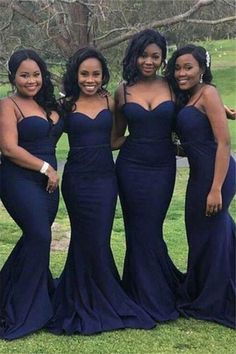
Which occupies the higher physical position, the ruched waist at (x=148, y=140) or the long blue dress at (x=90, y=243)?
the ruched waist at (x=148, y=140)

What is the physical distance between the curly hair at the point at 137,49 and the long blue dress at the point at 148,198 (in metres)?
0.24

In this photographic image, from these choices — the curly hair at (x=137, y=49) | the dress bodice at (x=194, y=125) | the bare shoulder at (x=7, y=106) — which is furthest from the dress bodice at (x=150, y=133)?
the bare shoulder at (x=7, y=106)

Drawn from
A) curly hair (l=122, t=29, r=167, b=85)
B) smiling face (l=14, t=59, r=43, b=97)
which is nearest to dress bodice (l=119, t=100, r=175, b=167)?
curly hair (l=122, t=29, r=167, b=85)

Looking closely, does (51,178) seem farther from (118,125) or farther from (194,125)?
(194,125)

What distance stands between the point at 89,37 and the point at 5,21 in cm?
145

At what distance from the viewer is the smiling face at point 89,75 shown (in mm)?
4316

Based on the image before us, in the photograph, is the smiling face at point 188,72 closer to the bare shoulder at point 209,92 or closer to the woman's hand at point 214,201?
the bare shoulder at point 209,92

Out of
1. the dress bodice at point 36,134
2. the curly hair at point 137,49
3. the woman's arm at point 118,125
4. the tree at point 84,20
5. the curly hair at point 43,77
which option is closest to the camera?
the dress bodice at point 36,134

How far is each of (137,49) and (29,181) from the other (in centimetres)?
117

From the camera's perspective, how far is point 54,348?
13.3 feet

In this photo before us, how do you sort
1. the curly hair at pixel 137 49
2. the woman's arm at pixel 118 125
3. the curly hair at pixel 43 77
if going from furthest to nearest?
the woman's arm at pixel 118 125 < the curly hair at pixel 137 49 < the curly hair at pixel 43 77

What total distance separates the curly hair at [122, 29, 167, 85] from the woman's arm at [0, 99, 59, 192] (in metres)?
0.88

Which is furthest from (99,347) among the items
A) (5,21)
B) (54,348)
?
Answer: (5,21)

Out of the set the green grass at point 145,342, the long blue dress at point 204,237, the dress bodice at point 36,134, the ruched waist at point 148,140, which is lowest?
the green grass at point 145,342
